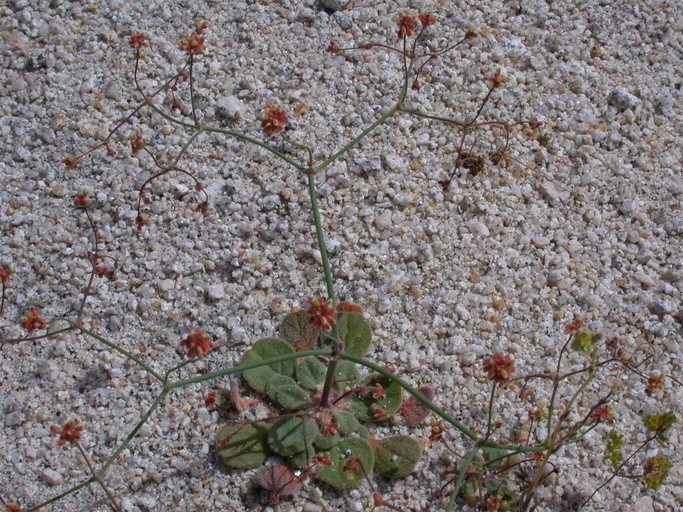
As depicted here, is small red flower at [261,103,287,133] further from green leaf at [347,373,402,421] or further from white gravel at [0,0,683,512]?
green leaf at [347,373,402,421]

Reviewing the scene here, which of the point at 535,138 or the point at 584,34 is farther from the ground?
the point at 584,34

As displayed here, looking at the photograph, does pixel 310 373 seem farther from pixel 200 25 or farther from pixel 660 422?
pixel 200 25

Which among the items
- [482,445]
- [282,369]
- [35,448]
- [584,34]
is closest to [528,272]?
[482,445]

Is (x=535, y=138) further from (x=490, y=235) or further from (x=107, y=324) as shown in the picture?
(x=107, y=324)

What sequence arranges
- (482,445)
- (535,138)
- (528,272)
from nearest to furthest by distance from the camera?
(482,445)
(528,272)
(535,138)

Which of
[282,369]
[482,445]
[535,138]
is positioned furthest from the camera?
[535,138]

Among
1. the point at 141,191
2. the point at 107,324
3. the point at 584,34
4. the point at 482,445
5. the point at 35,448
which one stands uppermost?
the point at 584,34

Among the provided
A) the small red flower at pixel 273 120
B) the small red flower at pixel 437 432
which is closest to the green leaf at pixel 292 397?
the small red flower at pixel 437 432

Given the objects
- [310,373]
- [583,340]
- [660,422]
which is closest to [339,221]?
[310,373]
